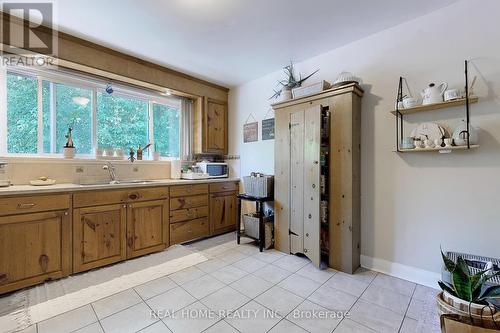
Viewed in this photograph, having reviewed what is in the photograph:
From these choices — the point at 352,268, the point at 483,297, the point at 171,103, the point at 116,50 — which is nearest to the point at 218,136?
the point at 171,103

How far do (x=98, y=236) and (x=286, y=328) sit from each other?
2045mm

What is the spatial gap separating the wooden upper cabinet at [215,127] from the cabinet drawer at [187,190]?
761 millimetres

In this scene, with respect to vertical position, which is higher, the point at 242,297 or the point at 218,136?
the point at 218,136

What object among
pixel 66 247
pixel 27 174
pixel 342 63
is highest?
pixel 342 63

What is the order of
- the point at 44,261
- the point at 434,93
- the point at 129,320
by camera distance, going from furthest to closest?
the point at 44,261, the point at 434,93, the point at 129,320

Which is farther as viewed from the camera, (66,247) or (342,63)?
(342,63)

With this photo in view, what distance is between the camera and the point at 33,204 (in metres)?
2.01

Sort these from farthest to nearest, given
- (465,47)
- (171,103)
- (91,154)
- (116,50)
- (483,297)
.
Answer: (171,103) → (91,154) → (116,50) → (465,47) → (483,297)

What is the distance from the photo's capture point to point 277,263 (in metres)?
2.58

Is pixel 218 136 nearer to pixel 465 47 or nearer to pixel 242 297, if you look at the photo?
pixel 242 297

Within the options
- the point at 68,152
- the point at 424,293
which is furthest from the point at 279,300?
the point at 68,152

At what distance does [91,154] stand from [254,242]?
2487 millimetres

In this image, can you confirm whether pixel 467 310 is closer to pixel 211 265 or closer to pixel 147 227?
pixel 211 265

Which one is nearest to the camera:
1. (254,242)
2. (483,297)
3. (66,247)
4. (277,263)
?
(483,297)
